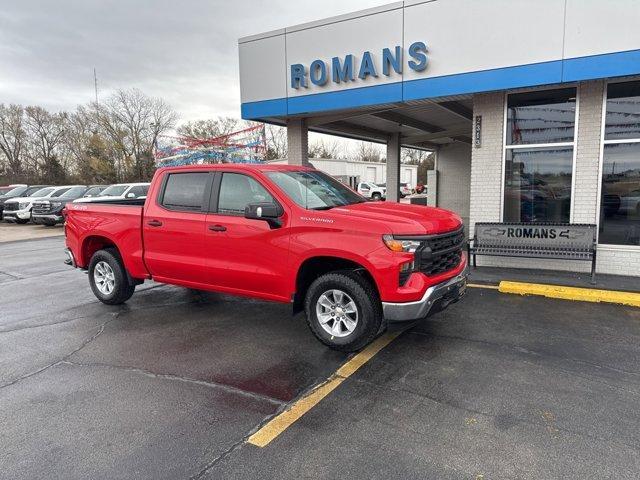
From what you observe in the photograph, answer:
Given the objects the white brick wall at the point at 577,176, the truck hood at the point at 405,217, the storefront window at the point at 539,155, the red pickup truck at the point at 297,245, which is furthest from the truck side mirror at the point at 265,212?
the storefront window at the point at 539,155

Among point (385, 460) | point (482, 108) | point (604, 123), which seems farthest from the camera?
point (482, 108)

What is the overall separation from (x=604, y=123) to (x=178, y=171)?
6894 millimetres

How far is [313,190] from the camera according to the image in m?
5.41

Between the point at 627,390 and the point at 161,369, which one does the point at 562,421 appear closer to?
the point at 627,390

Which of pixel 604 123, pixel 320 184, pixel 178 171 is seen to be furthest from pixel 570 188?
pixel 178 171

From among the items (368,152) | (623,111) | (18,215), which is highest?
(368,152)

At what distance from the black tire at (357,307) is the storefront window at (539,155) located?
520cm

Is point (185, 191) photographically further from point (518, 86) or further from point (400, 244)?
point (518, 86)

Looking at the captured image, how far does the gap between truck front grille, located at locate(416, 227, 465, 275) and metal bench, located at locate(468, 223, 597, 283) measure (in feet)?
10.2

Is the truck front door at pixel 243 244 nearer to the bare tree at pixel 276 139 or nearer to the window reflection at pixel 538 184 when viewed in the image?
the window reflection at pixel 538 184

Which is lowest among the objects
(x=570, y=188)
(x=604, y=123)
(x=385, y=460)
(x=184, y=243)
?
(x=385, y=460)

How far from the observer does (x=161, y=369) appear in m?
4.43

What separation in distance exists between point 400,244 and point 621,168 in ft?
18.3

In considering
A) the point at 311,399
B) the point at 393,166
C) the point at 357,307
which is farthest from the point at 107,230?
the point at 393,166
